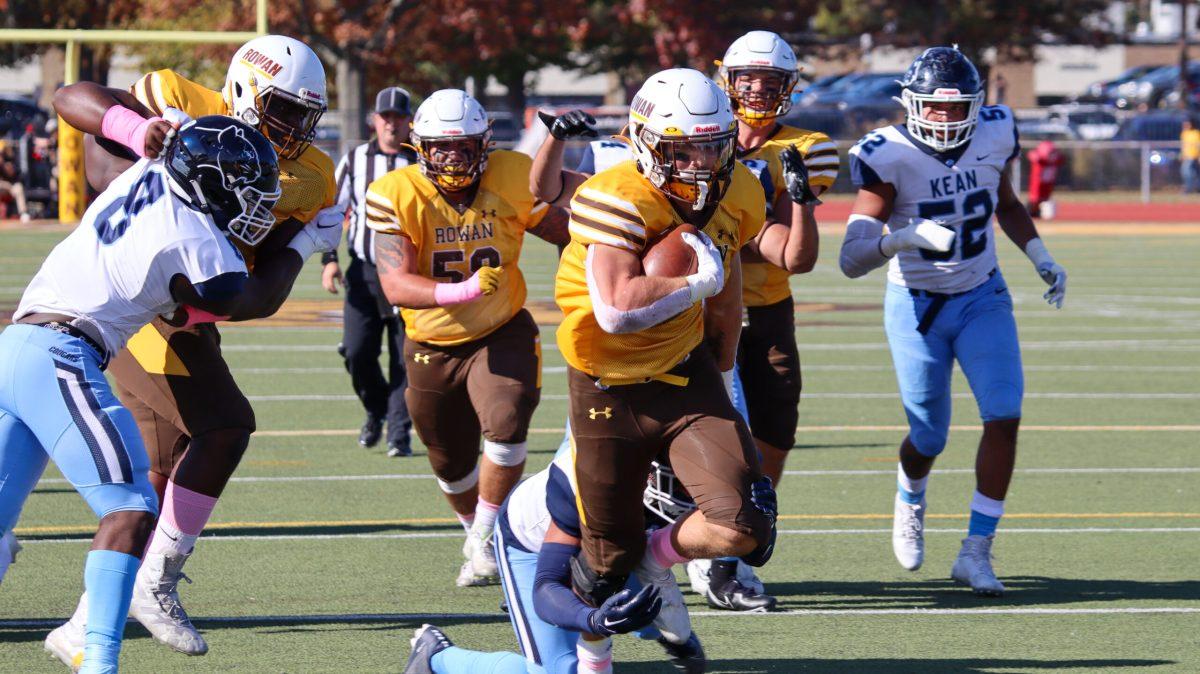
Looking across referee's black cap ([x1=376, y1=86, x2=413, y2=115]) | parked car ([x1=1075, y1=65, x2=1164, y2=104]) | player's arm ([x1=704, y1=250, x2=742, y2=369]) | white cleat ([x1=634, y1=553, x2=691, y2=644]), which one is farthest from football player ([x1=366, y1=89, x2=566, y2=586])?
parked car ([x1=1075, y1=65, x2=1164, y2=104])

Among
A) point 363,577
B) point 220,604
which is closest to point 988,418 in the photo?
point 363,577

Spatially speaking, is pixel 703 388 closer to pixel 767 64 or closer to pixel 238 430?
pixel 238 430

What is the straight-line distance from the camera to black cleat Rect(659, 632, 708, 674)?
175 inches

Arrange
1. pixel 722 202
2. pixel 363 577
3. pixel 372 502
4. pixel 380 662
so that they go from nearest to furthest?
1. pixel 722 202
2. pixel 380 662
3. pixel 363 577
4. pixel 372 502

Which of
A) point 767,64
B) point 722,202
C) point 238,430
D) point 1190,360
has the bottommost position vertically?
point 1190,360

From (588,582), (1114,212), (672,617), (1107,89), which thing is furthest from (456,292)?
(1107,89)

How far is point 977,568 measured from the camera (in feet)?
19.6

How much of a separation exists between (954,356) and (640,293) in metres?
2.26

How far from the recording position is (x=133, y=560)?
434 cm

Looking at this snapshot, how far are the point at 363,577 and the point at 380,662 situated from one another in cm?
112

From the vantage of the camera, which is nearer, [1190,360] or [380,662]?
[380,662]

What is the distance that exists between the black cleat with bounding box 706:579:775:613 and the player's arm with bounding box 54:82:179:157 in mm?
2327

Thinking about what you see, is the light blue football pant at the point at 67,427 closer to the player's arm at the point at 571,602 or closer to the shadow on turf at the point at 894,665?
the player's arm at the point at 571,602

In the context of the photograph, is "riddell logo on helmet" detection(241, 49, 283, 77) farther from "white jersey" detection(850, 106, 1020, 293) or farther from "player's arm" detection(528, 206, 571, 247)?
"white jersey" detection(850, 106, 1020, 293)
